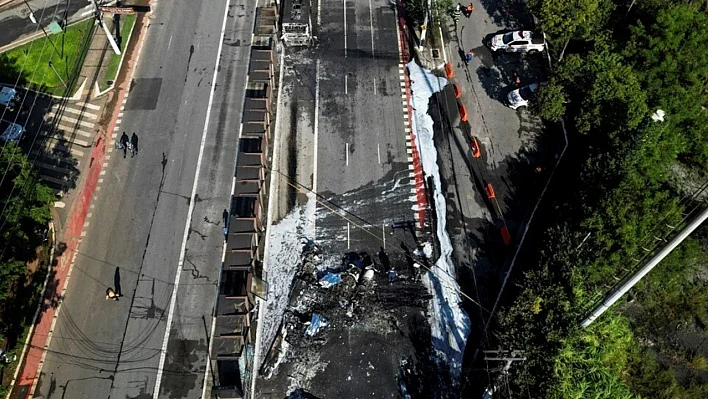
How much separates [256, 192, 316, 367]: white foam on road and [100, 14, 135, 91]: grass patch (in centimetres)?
2384

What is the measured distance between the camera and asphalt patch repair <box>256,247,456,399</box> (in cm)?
3338

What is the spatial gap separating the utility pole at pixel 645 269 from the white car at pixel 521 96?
75.9 ft

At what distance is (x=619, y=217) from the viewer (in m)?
31.8

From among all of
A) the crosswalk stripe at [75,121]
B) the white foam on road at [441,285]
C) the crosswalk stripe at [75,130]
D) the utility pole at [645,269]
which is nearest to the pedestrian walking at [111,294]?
the crosswalk stripe at [75,130]

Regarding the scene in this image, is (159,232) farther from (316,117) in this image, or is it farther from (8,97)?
(8,97)

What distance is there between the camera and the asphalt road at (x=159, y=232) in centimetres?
3412

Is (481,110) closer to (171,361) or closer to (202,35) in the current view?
(202,35)

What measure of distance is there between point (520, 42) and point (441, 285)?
27899 millimetres

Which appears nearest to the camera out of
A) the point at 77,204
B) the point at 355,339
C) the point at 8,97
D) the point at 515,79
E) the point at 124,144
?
the point at 355,339

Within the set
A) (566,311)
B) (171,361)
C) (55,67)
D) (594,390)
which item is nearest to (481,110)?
(566,311)

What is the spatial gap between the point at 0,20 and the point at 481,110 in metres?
52.3

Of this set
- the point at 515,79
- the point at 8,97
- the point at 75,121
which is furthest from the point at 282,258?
the point at 8,97

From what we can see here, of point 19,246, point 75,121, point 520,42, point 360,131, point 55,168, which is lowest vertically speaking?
point 19,246

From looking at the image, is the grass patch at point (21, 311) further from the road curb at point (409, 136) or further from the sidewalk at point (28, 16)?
the road curb at point (409, 136)
